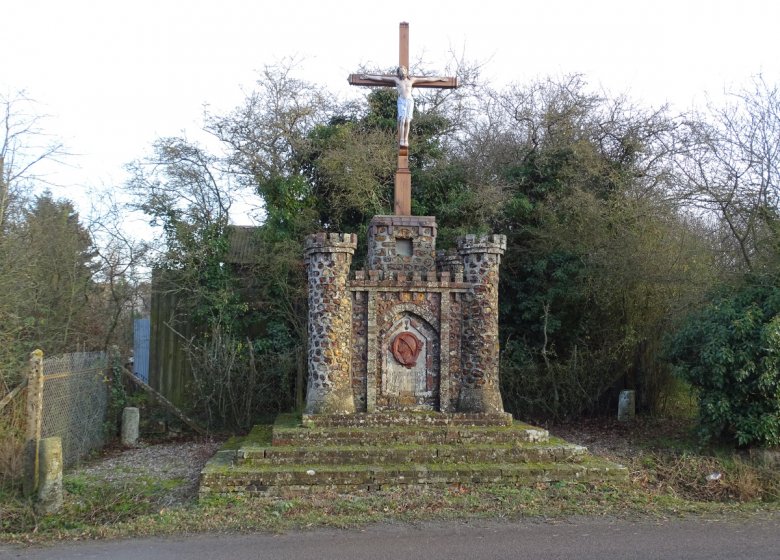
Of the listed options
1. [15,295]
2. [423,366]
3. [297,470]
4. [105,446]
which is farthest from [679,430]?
[15,295]

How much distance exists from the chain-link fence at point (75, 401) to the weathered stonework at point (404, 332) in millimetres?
4119

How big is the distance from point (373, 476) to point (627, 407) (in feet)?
31.0

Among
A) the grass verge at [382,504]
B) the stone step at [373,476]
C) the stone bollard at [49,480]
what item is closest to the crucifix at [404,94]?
the stone step at [373,476]

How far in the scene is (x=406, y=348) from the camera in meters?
12.0

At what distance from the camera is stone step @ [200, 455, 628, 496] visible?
31.4 ft

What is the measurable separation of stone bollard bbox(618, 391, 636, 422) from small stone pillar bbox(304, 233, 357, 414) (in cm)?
843

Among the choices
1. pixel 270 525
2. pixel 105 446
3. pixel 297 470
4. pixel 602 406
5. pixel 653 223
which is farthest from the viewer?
pixel 602 406

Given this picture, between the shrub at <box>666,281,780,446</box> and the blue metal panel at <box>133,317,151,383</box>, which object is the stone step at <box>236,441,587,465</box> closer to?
the shrub at <box>666,281,780,446</box>

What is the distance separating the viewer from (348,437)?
35.6 ft

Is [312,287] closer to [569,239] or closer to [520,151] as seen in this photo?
[569,239]

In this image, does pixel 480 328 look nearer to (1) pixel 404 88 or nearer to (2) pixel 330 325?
(2) pixel 330 325

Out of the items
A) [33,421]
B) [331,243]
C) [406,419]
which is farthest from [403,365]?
[33,421]

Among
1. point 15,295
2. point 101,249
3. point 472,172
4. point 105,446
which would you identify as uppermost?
point 472,172

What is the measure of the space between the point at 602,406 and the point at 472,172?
721 cm
